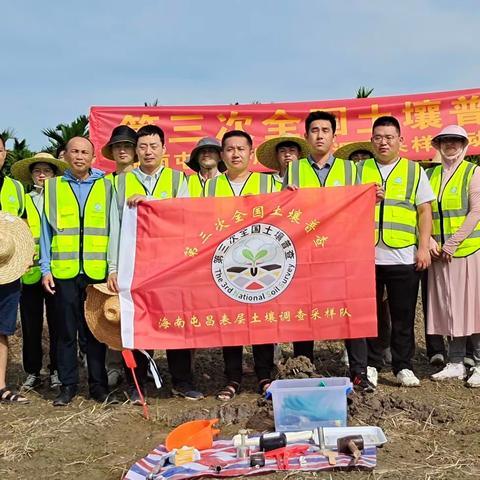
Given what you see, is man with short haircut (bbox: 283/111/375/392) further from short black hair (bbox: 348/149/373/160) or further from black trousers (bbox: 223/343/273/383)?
short black hair (bbox: 348/149/373/160)

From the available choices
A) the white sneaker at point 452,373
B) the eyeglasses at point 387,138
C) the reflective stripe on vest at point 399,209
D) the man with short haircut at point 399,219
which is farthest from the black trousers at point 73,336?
the white sneaker at point 452,373

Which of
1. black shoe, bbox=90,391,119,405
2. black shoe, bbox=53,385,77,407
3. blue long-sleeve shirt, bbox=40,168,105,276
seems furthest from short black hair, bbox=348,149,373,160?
black shoe, bbox=53,385,77,407

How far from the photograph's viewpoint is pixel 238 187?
17.7 ft

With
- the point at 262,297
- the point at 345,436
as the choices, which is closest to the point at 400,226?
the point at 262,297

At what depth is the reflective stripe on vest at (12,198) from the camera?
222 inches

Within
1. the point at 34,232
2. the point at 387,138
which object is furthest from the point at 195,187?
the point at 387,138

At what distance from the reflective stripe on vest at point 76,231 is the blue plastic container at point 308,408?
2.03m

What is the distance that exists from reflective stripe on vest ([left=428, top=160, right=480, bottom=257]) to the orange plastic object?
2874mm

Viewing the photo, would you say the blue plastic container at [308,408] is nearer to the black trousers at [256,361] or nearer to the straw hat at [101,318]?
the black trousers at [256,361]

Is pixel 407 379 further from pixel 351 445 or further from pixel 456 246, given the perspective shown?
pixel 351 445

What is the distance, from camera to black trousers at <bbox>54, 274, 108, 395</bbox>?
5.29 m

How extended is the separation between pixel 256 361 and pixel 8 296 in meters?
2.28

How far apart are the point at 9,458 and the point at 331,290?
8.78 ft

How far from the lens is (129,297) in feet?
16.8
